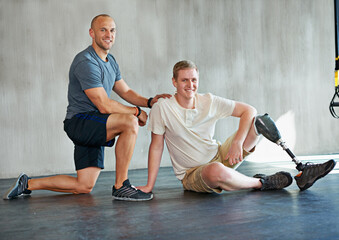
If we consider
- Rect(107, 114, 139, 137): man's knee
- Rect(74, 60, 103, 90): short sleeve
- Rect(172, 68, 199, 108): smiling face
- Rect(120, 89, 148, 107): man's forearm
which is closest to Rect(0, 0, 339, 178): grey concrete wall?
Rect(120, 89, 148, 107): man's forearm

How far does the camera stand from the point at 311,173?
2516 millimetres

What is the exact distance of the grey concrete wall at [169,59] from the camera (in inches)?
183

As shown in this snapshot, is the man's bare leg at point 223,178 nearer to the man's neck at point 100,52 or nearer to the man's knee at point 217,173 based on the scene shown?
the man's knee at point 217,173

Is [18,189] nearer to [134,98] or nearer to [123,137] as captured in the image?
[123,137]

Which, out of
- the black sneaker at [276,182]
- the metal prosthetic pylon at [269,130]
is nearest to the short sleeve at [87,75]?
the metal prosthetic pylon at [269,130]

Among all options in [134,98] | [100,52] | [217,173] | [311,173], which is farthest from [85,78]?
[311,173]

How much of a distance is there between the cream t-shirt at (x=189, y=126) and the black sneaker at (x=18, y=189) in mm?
1003

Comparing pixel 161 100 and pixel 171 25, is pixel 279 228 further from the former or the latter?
pixel 171 25

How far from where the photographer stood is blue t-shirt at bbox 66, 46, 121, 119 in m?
2.75

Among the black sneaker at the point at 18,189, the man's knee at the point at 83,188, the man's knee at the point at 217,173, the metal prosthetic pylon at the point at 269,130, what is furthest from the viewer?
the man's knee at the point at 83,188

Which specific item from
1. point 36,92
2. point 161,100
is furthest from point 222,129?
point 161,100

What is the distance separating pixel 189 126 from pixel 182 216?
0.82 m

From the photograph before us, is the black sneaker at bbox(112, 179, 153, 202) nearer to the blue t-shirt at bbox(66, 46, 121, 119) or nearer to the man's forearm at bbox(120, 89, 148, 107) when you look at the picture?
the blue t-shirt at bbox(66, 46, 121, 119)

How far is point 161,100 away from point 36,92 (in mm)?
2456
